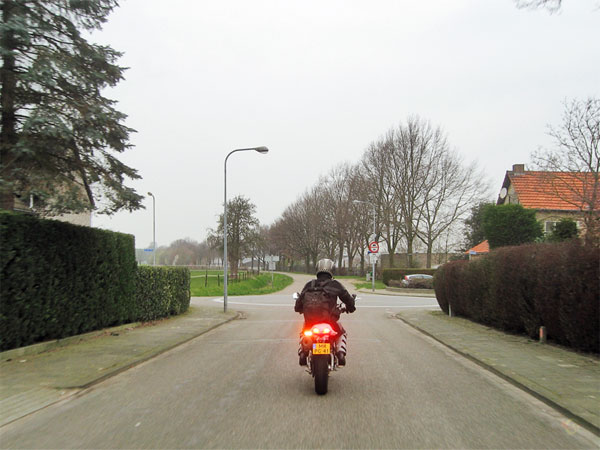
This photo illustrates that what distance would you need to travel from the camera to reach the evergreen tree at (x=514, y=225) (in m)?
33.0

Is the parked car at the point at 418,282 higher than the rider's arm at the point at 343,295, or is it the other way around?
the rider's arm at the point at 343,295

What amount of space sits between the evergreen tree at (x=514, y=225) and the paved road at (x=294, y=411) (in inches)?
1085

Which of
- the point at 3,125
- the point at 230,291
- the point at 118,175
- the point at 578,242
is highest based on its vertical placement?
the point at 3,125

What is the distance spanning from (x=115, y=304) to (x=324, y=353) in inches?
324

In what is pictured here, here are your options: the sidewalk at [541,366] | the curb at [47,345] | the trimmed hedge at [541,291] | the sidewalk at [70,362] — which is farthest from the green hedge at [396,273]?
the curb at [47,345]

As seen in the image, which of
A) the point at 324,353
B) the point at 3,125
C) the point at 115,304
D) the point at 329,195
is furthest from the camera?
the point at 329,195

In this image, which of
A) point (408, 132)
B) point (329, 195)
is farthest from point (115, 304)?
point (329, 195)

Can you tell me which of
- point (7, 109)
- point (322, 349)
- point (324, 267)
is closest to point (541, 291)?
point (324, 267)

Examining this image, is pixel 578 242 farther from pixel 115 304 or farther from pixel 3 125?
pixel 3 125

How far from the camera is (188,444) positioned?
13.4 feet

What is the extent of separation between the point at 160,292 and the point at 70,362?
23.9ft

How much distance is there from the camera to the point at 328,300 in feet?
19.8

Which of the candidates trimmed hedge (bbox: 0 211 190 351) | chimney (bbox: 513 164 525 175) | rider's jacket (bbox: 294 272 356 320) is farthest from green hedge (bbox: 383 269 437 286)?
rider's jacket (bbox: 294 272 356 320)

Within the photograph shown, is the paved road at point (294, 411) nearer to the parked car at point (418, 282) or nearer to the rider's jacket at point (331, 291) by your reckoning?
the rider's jacket at point (331, 291)
